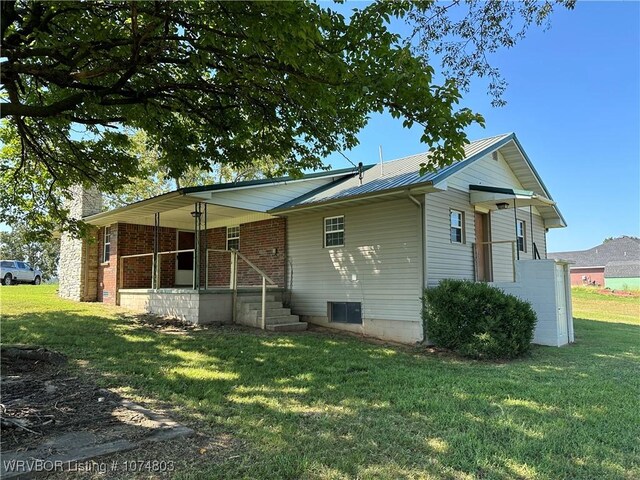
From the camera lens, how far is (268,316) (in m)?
11.0

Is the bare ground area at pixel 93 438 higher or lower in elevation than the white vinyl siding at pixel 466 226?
lower

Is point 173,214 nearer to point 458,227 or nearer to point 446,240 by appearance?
point 446,240

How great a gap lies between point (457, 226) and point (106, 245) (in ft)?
40.6

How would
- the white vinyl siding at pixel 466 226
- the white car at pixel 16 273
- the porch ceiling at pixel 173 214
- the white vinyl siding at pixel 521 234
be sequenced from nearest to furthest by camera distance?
the white vinyl siding at pixel 466 226
the porch ceiling at pixel 173 214
the white vinyl siding at pixel 521 234
the white car at pixel 16 273

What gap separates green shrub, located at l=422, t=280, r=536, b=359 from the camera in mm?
8148

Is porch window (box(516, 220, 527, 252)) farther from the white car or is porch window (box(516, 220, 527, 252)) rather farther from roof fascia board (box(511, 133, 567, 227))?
the white car

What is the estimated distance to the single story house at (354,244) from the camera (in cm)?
1019

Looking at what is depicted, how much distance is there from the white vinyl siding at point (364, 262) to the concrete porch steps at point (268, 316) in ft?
3.06

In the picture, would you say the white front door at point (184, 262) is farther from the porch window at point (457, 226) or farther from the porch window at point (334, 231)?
the porch window at point (457, 226)

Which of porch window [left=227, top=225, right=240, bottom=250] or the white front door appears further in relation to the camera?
the white front door

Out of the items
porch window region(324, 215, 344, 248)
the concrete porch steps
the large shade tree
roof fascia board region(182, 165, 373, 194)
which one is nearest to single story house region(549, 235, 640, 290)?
roof fascia board region(182, 165, 373, 194)

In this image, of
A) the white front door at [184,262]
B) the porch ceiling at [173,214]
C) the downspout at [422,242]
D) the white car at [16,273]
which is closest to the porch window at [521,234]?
the downspout at [422,242]

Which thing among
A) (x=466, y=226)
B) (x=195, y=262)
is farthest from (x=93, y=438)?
(x=466, y=226)

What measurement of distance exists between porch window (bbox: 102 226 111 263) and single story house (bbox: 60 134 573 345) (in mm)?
66
